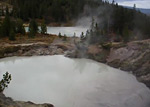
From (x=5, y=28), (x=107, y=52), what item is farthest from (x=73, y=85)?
(x=5, y=28)

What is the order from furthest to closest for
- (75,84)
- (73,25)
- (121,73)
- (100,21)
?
(73,25) → (100,21) → (121,73) → (75,84)

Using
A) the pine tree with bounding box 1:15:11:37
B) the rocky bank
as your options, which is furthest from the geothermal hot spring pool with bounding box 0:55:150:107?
the pine tree with bounding box 1:15:11:37

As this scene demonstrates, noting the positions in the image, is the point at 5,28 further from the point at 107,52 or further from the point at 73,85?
the point at 73,85

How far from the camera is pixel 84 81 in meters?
16.3

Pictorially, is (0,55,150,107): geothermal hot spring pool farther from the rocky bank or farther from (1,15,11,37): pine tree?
(1,15,11,37): pine tree

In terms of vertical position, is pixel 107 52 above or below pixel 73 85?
above

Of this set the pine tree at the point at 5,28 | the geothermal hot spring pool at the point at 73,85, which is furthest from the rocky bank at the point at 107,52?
the pine tree at the point at 5,28

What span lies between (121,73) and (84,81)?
4.31 m

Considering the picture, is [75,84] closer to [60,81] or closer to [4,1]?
[60,81]

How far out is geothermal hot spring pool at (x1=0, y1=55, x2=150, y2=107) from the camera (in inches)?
512

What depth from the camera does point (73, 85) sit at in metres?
15.4

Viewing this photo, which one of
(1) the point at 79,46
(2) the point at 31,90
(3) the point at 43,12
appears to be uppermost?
(3) the point at 43,12

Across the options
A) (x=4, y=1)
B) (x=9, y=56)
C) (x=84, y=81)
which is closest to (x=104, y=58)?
(x=84, y=81)

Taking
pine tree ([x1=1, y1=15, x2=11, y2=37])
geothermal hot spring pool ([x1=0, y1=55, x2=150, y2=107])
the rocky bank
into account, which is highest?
pine tree ([x1=1, y1=15, x2=11, y2=37])
